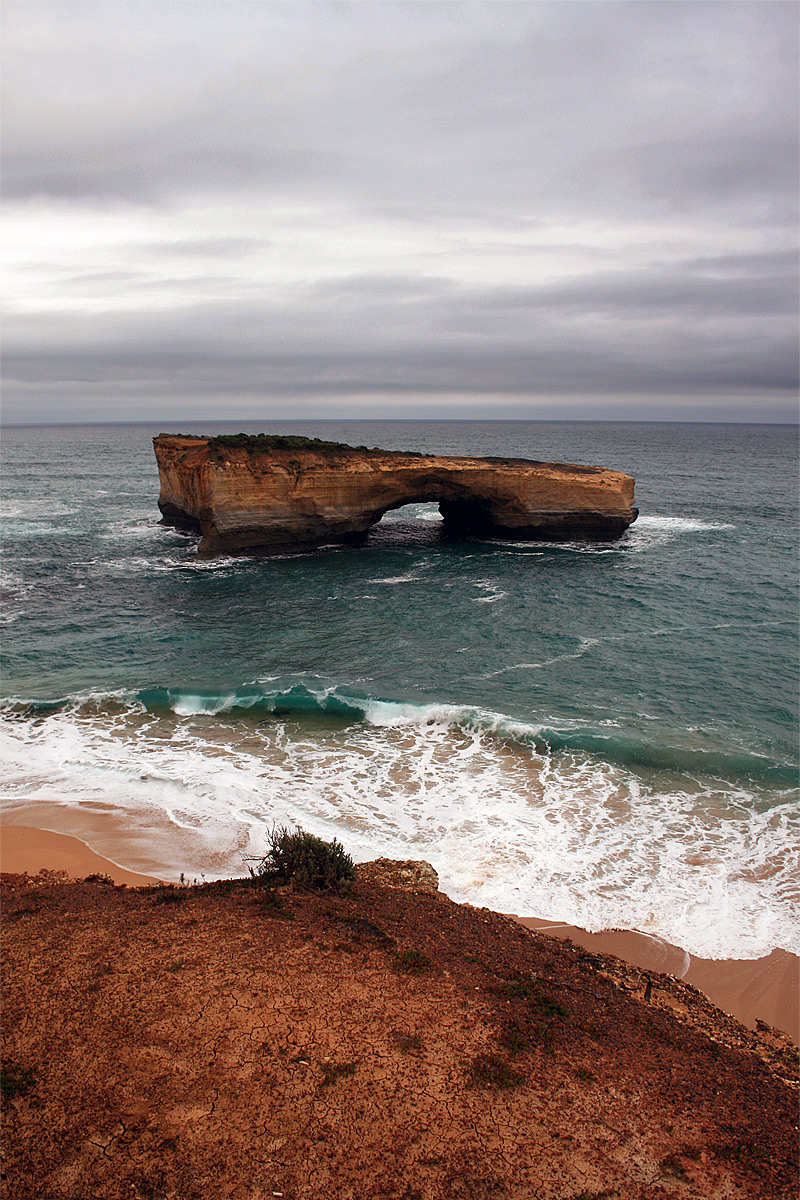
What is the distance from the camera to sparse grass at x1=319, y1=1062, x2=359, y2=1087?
6.68 metres

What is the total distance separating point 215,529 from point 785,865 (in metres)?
30.1

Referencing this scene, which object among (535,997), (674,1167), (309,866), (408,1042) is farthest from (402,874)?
(674,1167)

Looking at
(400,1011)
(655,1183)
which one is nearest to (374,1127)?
(400,1011)

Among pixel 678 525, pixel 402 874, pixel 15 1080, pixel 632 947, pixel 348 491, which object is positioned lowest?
pixel 632 947

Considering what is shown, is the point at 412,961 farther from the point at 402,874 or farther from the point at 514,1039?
the point at 402,874

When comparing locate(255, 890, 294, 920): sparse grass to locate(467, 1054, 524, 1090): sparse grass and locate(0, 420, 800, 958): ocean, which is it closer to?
locate(0, 420, 800, 958): ocean

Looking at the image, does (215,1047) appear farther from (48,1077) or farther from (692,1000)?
(692,1000)

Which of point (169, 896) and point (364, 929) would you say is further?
point (169, 896)

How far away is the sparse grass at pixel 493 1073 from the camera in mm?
6754

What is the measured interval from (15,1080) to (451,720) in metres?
13.2

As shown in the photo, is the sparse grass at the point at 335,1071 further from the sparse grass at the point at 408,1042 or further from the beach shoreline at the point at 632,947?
the beach shoreline at the point at 632,947

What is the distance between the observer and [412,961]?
8.64m

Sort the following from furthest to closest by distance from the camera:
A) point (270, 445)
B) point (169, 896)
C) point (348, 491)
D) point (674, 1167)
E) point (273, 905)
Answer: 1. point (348, 491)
2. point (270, 445)
3. point (169, 896)
4. point (273, 905)
5. point (674, 1167)

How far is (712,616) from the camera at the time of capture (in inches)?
1067
